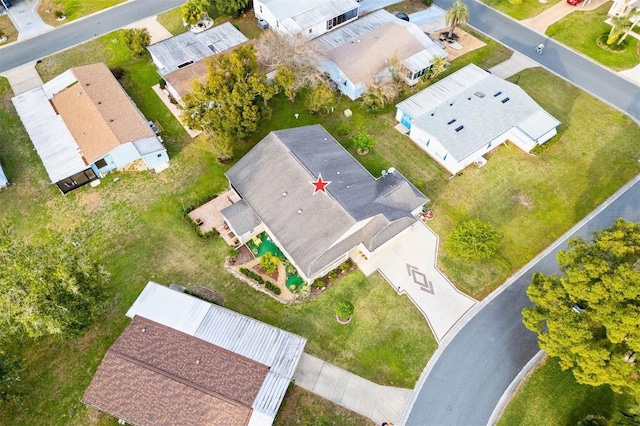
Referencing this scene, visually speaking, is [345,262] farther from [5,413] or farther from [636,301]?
[5,413]

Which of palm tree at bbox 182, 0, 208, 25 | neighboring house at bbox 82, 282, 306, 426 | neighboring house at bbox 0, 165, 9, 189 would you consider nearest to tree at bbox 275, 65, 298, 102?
palm tree at bbox 182, 0, 208, 25

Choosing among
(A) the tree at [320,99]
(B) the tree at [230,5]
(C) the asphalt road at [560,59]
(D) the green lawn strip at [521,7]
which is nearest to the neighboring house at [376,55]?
(A) the tree at [320,99]

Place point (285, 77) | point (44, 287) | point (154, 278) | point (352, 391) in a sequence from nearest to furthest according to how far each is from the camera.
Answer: point (44, 287)
point (352, 391)
point (154, 278)
point (285, 77)

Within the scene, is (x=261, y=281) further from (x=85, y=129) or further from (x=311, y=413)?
(x=85, y=129)

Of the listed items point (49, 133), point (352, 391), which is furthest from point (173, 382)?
point (49, 133)

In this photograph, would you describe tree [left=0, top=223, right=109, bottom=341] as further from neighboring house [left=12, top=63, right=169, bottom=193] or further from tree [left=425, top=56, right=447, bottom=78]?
tree [left=425, top=56, right=447, bottom=78]

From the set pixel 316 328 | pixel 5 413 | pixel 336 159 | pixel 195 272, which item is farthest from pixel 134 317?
pixel 336 159
